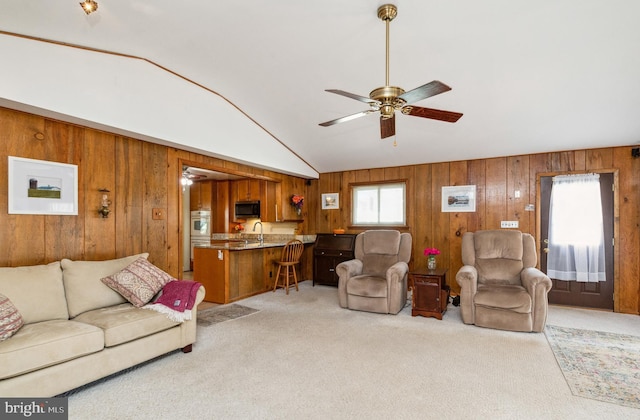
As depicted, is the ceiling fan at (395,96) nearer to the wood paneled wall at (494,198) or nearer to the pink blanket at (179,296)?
the pink blanket at (179,296)

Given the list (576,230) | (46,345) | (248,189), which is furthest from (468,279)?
(248,189)

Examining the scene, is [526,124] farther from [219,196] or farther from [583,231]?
[219,196]

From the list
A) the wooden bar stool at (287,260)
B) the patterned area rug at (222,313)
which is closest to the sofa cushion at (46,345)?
the patterned area rug at (222,313)

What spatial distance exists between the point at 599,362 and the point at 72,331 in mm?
4388

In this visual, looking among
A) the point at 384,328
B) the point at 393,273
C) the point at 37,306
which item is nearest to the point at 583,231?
the point at 393,273

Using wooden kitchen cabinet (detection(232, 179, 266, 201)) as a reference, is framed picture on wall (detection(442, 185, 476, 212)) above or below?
below

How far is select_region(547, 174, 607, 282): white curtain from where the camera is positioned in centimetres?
451

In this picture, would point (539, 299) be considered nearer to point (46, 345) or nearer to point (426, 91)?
point (426, 91)

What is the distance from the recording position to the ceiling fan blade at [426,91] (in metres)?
2.06

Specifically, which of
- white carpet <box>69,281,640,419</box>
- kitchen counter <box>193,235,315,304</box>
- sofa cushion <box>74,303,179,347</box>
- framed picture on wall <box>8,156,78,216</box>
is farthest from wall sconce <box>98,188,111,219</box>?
kitchen counter <box>193,235,315,304</box>

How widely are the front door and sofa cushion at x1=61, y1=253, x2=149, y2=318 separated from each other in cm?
567

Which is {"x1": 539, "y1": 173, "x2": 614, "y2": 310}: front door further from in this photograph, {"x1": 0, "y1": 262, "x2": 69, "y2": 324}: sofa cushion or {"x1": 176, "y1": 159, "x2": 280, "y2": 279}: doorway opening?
{"x1": 0, "y1": 262, "x2": 69, "y2": 324}: sofa cushion

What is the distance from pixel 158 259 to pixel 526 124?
505cm

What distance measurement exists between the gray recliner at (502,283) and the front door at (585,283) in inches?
35.5
